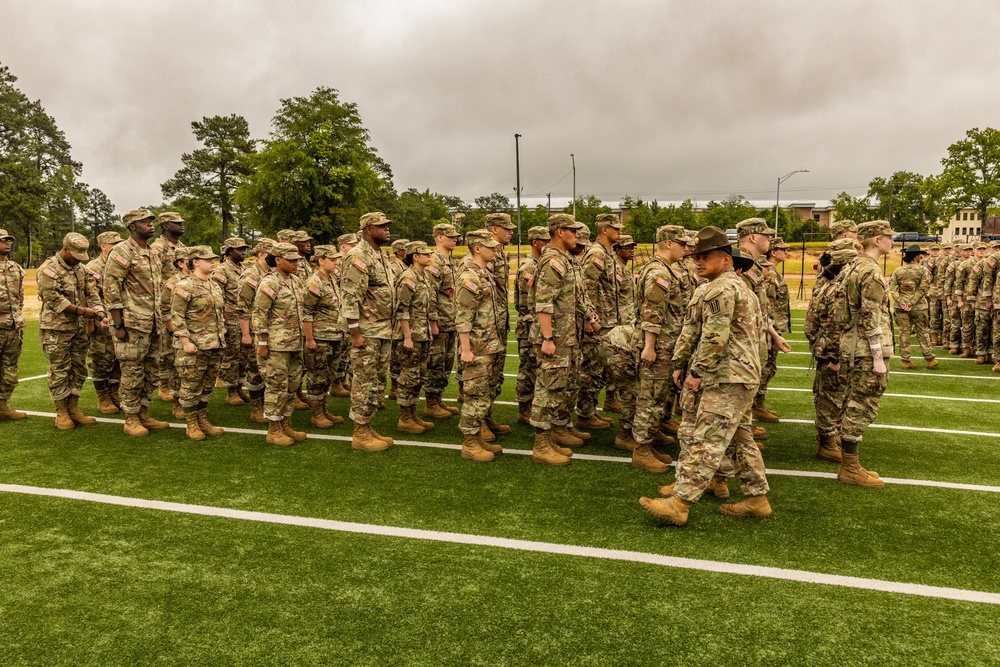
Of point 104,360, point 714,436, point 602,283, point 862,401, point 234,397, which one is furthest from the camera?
point 234,397

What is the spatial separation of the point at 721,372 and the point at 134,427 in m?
6.70

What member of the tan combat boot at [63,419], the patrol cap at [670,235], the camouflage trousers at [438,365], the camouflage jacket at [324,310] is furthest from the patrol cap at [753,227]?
the tan combat boot at [63,419]

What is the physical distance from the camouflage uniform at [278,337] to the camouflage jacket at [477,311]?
6.67 feet

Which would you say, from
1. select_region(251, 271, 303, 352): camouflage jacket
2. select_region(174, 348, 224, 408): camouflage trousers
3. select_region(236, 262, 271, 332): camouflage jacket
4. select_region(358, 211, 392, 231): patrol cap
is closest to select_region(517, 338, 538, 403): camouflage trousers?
select_region(358, 211, 392, 231): patrol cap

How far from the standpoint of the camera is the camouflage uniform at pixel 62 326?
735 centimetres

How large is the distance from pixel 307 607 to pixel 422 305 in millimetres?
4922

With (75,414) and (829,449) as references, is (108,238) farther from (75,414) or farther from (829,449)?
(829,449)

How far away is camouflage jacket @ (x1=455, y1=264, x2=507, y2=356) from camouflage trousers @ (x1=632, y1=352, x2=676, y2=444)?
162 centimetres

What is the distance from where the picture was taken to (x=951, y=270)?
46.4ft

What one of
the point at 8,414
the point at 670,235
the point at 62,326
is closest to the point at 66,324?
the point at 62,326

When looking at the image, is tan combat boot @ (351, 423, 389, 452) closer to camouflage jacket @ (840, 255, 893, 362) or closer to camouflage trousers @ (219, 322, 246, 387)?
camouflage trousers @ (219, 322, 246, 387)

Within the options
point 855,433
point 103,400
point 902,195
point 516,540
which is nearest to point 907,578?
point 855,433

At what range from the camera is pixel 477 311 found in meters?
6.38

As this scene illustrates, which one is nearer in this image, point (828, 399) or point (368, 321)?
point (828, 399)
